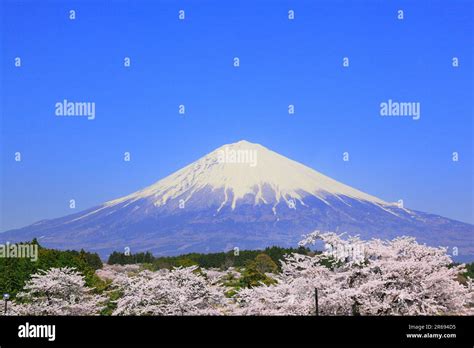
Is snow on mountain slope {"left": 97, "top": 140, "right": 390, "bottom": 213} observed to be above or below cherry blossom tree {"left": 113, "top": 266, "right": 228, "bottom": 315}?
above

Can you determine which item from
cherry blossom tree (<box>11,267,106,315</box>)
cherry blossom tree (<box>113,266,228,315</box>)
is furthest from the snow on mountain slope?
cherry blossom tree (<box>113,266,228,315</box>)

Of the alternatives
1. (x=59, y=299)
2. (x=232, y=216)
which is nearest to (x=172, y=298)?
(x=59, y=299)

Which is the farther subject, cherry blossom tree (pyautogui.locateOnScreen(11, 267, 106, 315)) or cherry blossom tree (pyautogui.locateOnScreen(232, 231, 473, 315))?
cherry blossom tree (pyautogui.locateOnScreen(11, 267, 106, 315))

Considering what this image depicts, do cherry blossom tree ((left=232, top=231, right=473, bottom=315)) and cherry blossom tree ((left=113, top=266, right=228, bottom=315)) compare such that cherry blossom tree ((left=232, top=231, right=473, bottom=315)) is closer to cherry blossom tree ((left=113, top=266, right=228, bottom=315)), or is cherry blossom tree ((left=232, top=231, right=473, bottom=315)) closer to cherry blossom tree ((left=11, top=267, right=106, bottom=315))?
cherry blossom tree ((left=113, top=266, right=228, bottom=315))

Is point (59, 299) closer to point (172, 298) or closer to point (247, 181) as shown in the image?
point (172, 298)

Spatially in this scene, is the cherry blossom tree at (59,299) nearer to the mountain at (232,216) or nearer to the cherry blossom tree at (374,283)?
Answer: the cherry blossom tree at (374,283)
